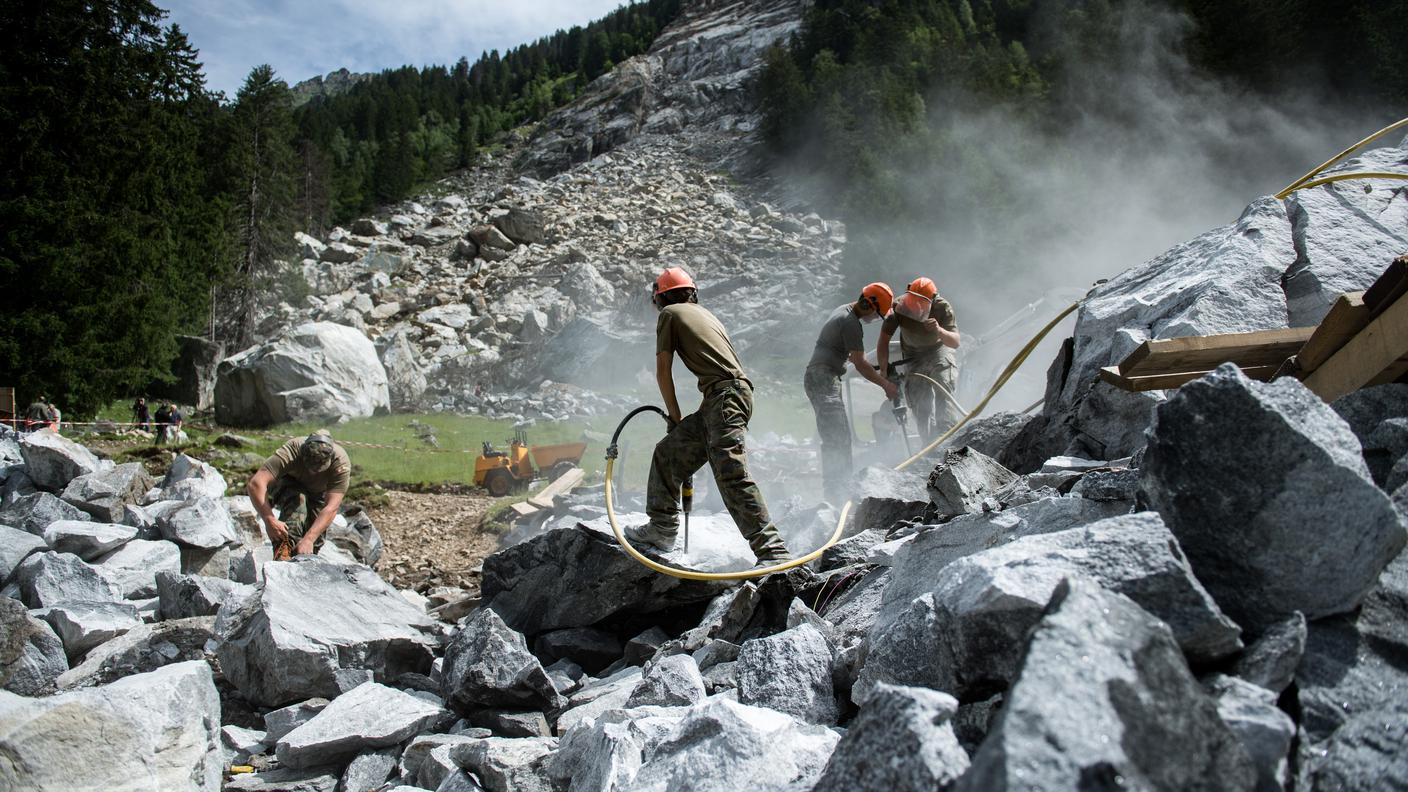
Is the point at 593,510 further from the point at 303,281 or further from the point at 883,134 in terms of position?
the point at 883,134

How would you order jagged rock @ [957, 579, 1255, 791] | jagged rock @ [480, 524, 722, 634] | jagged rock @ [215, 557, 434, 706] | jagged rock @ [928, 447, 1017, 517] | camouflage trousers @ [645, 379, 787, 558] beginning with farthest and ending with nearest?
jagged rock @ [480, 524, 722, 634], camouflage trousers @ [645, 379, 787, 558], jagged rock @ [215, 557, 434, 706], jagged rock @ [928, 447, 1017, 517], jagged rock @ [957, 579, 1255, 791]

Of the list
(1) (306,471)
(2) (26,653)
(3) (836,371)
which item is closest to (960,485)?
(3) (836,371)

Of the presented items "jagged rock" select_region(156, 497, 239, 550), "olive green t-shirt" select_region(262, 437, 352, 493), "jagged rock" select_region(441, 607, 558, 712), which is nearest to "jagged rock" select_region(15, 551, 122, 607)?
"jagged rock" select_region(156, 497, 239, 550)

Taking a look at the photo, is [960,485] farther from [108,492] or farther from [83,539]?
[108,492]

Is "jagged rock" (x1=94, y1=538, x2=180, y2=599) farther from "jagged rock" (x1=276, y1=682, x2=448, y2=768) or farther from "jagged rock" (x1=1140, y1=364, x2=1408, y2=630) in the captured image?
"jagged rock" (x1=1140, y1=364, x2=1408, y2=630)

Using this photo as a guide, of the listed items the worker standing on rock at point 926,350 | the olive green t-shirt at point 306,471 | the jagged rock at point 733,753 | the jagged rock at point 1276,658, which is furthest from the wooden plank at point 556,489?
the jagged rock at point 1276,658

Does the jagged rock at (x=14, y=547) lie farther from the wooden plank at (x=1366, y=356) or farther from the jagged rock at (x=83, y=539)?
the wooden plank at (x=1366, y=356)

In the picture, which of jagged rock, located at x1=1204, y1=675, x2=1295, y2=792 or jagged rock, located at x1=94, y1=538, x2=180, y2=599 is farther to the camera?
jagged rock, located at x1=94, y1=538, x2=180, y2=599

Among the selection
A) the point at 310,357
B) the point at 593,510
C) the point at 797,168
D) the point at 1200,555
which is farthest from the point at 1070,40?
the point at 1200,555

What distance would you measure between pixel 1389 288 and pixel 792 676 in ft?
8.22

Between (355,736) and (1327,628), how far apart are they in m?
3.40

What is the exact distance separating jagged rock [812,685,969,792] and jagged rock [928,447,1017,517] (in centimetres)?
213

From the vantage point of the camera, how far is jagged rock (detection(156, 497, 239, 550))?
21.8ft

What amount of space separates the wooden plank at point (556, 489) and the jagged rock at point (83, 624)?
4445 mm
